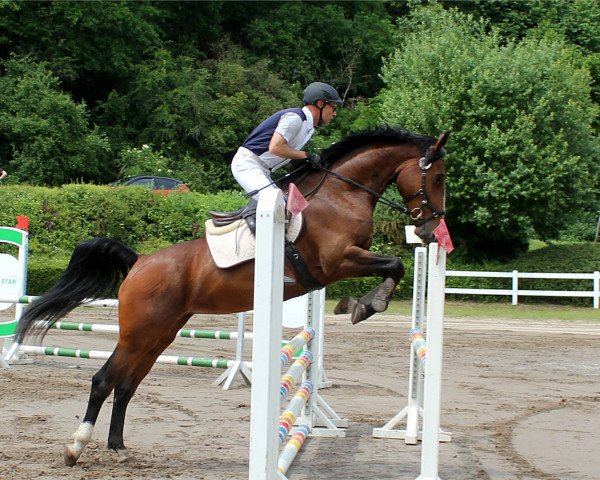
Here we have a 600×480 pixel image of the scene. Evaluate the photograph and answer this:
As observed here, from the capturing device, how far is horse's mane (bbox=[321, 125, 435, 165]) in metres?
6.51

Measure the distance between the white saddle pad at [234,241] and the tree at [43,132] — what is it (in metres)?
23.3

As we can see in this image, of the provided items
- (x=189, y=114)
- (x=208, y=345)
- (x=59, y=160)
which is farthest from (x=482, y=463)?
(x=189, y=114)

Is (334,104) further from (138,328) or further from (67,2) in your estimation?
(67,2)

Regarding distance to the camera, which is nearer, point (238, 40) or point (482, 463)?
point (482, 463)

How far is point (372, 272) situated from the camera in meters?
6.00

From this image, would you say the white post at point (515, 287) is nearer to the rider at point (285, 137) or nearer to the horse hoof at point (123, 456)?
the rider at point (285, 137)

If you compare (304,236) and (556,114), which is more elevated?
(556,114)

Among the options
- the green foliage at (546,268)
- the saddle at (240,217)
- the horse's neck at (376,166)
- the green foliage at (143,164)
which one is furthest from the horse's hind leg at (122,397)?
the green foliage at (143,164)

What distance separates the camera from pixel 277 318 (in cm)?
315

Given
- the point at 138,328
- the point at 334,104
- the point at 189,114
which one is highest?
the point at 189,114

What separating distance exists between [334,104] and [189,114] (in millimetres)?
25847

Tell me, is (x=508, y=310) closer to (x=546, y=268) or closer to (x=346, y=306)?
(x=546, y=268)

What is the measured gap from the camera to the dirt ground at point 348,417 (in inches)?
229

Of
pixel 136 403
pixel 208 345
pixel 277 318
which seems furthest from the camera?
pixel 208 345
